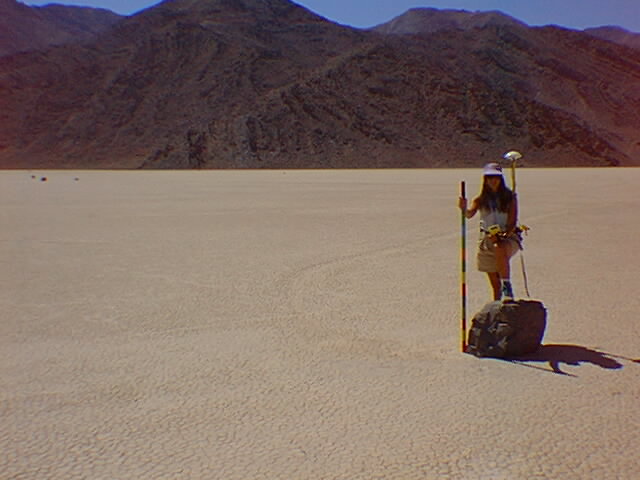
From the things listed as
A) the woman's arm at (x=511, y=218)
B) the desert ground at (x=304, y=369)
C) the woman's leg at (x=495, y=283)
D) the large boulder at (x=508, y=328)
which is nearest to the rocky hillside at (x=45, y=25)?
the desert ground at (x=304, y=369)

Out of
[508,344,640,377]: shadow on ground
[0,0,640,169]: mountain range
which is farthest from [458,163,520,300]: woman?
[0,0,640,169]: mountain range

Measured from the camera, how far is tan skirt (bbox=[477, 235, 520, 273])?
6.52 meters

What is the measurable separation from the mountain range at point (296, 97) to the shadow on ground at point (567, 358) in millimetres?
75495

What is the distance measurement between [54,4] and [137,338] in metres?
187

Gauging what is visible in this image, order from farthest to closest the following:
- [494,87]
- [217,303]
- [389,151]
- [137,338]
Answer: [494,87]
[389,151]
[217,303]
[137,338]

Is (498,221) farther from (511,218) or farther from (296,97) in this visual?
(296,97)

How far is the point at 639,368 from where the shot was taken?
239 inches

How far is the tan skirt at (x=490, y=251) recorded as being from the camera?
21.4ft

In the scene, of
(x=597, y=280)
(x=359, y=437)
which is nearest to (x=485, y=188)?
(x=359, y=437)

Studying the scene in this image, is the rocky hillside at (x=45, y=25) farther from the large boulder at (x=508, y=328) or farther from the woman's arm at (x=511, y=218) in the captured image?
the large boulder at (x=508, y=328)

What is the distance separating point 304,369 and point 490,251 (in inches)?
77.8

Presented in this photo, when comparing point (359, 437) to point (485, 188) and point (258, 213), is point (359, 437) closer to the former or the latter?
point (485, 188)

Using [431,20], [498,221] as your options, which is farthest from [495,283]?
[431,20]

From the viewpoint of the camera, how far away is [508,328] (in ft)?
20.3
